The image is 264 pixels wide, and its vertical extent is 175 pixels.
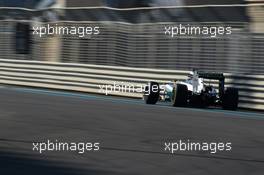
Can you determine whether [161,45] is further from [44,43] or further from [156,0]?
[44,43]

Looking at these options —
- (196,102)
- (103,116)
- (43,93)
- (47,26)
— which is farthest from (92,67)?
(103,116)

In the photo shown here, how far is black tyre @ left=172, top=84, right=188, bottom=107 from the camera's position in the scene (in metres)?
16.1

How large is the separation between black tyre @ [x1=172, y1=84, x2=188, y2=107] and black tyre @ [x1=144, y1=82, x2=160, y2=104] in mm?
712

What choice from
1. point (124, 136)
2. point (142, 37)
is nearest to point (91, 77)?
point (142, 37)

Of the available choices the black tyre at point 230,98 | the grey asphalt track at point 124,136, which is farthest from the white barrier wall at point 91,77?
the grey asphalt track at point 124,136

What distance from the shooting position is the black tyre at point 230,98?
16.3 m

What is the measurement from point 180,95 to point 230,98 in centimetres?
118

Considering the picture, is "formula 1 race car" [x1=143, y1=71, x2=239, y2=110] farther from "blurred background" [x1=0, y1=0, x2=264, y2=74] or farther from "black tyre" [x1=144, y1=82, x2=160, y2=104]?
"blurred background" [x1=0, y1=0, x2=264, y2=74]

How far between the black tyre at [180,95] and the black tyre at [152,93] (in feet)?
2.34

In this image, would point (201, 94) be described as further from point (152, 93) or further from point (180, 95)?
point (152, 93)

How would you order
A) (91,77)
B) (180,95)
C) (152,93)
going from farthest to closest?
(91,77) → (152,93) → (180,95)

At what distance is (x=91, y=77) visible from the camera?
20953 millimetres

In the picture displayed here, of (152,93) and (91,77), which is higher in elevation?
(91,77)

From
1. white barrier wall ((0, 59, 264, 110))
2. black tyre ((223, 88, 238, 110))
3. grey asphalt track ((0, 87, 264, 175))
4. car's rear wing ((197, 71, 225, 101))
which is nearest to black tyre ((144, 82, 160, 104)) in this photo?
grey asphalt track ((0, 87, 264, 175))
